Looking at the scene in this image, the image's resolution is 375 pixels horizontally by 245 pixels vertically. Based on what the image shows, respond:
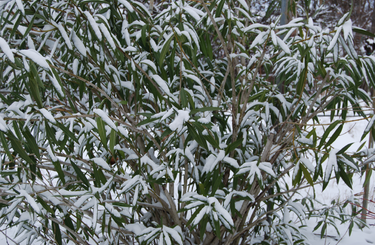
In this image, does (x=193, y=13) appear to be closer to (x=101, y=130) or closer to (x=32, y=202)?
(x=101, y=130)

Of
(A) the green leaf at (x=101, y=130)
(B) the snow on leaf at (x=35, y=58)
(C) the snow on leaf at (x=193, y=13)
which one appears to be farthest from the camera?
(C) the snow on leaf at (x=193, y=13)

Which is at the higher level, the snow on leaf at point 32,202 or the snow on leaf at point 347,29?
the snow on leaf at point 347,29

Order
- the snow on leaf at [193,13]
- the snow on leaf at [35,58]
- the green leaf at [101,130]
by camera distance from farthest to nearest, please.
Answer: the snow on leaf at [193,13] < the green leaf at [101,130] < the snow on leaf at [35,58]

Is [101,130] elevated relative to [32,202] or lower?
elevated

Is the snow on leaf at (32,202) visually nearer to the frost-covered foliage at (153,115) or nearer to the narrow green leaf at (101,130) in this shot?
the frost-covered foliage at (153,115)

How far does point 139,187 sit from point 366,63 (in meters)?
0.80

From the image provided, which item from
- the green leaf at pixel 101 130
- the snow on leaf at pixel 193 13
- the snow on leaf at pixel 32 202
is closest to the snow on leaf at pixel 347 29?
the snow on leaf at pixel 193 13

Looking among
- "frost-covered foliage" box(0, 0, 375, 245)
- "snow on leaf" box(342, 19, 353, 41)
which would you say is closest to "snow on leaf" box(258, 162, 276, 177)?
"frost-covered foliage" box(0, 0, 375, 245)

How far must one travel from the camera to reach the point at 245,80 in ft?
3.58

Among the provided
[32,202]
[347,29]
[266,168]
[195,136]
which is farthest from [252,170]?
[32,202]

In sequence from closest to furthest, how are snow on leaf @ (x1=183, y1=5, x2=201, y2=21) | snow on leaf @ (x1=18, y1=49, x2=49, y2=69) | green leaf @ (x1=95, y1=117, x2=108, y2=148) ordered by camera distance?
snow on leaf @ (x1=18, y1=49, x2=49, y2=69)
green leaf @ (x1=95, y1=117, x2=108, y2=148)
snow on leaf @ (x1=183, y1=5, x2=201, y2=21)

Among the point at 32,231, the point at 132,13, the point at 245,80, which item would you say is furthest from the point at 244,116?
the point at 32,231

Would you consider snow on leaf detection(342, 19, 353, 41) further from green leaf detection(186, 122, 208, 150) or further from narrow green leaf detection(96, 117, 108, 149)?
narrow green leaf detection(96, 117, 108, 149)

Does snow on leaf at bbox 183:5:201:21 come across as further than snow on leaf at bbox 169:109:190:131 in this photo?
Yes
